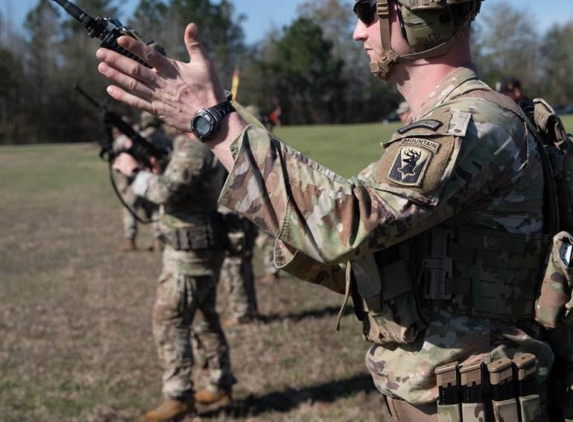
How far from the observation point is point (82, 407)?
5.16 meters

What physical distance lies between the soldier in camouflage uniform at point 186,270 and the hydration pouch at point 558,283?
3128 millimetres

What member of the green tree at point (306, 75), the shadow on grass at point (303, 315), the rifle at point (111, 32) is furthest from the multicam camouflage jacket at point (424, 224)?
the green tree at point (306, 75)

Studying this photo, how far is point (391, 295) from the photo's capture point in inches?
81.5

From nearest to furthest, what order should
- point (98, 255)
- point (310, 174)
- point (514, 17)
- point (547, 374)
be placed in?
point (310, 174), point (547, 374), point (98, 255), point (514, 17)

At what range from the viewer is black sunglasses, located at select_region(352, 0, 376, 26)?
2127mm

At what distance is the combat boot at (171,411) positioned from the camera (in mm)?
4875

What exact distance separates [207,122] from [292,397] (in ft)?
12.6

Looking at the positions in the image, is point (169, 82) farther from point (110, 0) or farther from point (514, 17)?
point (110, 0)

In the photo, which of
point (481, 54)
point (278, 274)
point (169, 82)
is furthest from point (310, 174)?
point (481, 54)

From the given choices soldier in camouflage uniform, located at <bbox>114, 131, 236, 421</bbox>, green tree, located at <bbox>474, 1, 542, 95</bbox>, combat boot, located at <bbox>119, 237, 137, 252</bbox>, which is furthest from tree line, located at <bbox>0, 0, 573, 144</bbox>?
soldier in camouflage uniform, located at <bbox>114, 131, 236, 421</bbox>

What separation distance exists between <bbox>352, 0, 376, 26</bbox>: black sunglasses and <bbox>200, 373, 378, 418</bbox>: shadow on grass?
3.50 metres

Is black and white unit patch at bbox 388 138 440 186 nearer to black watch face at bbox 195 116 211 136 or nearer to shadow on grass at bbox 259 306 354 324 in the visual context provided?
black watch face at bbox 195 116 211 136

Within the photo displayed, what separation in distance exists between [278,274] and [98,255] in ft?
11.5

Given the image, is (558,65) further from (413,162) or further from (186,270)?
(413,162)
